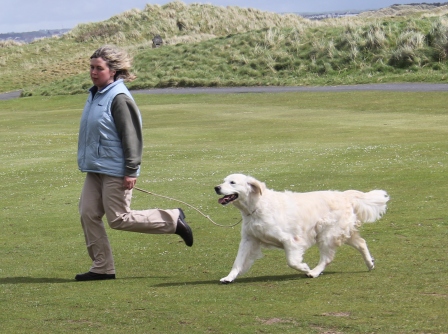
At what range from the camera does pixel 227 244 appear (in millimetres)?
10273

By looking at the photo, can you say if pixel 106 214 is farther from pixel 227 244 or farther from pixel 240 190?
pixel 227 244

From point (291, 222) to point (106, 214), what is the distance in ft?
6.26

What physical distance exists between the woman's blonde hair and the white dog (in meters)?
1.55

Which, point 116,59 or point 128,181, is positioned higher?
point 116,59

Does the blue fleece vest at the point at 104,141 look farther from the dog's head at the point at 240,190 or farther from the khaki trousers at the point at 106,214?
the dog's head at the point at 240,190

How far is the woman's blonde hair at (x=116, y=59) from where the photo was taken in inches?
334

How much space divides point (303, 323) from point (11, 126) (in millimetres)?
25110

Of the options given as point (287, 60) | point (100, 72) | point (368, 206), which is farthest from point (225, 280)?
point (287, 60)

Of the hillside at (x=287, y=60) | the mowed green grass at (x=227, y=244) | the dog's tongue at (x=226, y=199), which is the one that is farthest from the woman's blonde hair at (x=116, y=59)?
the hillside at (x=287, y=60)

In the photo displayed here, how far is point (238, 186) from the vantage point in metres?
8.31

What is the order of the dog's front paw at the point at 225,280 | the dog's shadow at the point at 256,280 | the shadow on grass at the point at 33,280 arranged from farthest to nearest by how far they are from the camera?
1. the shadow on grass at the point at 33,280
2. the dog's shadow at the point at 256,280
3. the dog's front paw at the point at 225,280

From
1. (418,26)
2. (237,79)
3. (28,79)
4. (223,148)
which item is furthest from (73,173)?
(28,79)

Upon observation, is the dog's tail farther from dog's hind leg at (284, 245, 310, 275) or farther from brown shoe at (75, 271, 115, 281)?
brown shoe at (75, 271, 115, 281)

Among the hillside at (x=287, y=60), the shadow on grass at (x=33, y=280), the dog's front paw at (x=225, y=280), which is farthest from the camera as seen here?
the hillside at (x=287, y=60)
